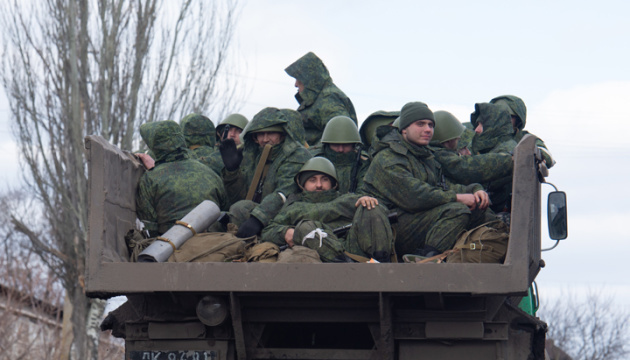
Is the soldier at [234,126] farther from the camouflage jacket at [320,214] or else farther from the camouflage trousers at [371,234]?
the camouflage trousers at [371,234]

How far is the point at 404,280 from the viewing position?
4.31 meters

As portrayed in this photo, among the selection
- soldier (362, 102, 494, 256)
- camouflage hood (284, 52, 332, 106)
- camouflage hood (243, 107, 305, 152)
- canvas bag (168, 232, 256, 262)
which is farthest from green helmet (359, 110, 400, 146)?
canvas bag (168, 232, 256, 262)

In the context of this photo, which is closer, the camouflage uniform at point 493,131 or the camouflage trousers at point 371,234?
the camouflage trousers at point 371,234

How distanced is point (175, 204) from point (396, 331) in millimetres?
1940

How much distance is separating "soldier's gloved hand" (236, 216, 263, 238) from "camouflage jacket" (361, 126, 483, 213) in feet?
2.37

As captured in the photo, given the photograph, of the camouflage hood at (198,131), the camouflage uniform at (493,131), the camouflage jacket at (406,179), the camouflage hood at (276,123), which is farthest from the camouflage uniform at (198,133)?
the camouflage jacket at (406,179)

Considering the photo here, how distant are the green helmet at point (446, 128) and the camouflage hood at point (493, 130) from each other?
49 cm

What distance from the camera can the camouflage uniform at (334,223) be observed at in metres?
5.14

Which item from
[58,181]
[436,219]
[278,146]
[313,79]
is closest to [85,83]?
[58,181]

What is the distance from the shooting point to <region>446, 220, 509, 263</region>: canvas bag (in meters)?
4.84

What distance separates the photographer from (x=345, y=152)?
6859mm

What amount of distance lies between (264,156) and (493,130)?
5.79 feet

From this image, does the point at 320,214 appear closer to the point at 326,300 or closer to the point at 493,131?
the point at 326,300

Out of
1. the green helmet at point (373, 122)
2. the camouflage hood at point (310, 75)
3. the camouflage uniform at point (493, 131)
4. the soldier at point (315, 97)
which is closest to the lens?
the camouflage uniform at point (493, 131)
